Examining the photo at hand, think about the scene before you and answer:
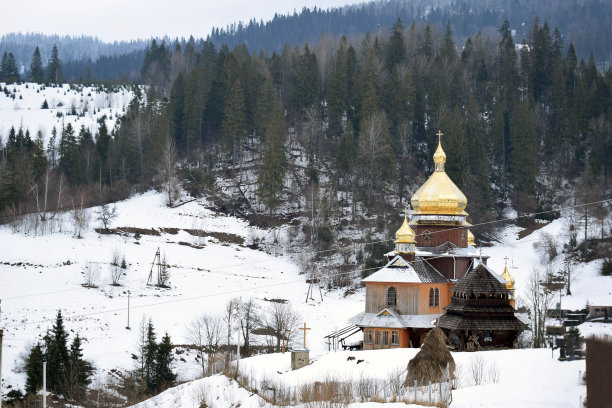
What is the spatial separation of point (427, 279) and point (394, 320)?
304 centimetres

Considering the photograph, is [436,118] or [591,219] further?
[436,118]

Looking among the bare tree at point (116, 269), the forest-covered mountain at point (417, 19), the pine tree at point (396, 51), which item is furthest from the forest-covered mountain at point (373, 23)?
the bare tree at point (116, 269)

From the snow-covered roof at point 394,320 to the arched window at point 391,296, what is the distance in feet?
1.91

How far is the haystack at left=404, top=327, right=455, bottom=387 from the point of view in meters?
24.2

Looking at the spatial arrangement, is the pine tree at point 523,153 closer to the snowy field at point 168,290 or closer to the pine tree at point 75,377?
the snowy field at point 168,290

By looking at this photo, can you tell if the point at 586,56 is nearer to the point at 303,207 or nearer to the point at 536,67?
the point at 536,67

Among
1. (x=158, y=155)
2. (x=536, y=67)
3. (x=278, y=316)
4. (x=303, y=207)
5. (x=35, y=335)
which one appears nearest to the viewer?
(x=35, y=335)

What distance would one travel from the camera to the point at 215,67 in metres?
87.8

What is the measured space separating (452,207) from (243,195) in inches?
1323

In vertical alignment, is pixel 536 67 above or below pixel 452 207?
above

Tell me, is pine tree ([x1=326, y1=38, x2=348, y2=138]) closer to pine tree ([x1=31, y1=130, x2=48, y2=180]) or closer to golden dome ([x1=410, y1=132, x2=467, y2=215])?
pine tree ([x1=31, y1=130, x2=48, y2=180])

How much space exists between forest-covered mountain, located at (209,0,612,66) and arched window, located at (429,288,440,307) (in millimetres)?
124252

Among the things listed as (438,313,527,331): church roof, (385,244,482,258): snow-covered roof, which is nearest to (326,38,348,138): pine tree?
(385,244,482,258): snow-covered roof

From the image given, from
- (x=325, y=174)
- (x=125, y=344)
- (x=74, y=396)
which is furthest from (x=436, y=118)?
(x=74, y=396)
